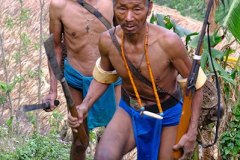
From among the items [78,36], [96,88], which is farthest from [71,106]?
[78,36]

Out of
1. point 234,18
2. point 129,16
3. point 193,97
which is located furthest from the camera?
point 234,18

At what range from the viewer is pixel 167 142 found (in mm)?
4152

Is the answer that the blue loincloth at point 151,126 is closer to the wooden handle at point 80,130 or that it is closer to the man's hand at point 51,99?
the wooden handle at point 80,130

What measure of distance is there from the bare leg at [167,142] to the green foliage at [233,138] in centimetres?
103

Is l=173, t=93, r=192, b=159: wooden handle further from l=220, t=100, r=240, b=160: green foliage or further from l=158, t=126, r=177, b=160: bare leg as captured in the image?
l=220, t=100, r=240, b=160: green foliage

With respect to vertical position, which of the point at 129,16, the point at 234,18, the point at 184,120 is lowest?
the point at 184,120

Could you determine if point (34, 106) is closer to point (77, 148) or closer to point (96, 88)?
point (96, 88)

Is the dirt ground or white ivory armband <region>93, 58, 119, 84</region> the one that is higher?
white ivory armband <region>93, 58, 119, 84</region>

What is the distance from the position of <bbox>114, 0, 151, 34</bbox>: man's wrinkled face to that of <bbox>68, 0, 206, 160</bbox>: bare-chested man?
33 mm

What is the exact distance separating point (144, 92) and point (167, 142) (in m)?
0.36

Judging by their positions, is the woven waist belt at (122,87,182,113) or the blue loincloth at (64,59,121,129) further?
the blue loincloth at (64,59,121,129)

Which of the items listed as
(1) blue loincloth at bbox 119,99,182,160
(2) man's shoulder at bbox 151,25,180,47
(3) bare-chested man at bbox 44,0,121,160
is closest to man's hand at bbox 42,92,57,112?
(3) bare-chested man at bbox 44,0,121,160

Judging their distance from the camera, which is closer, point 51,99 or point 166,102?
point 166,102

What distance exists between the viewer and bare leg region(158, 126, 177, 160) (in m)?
4.14
